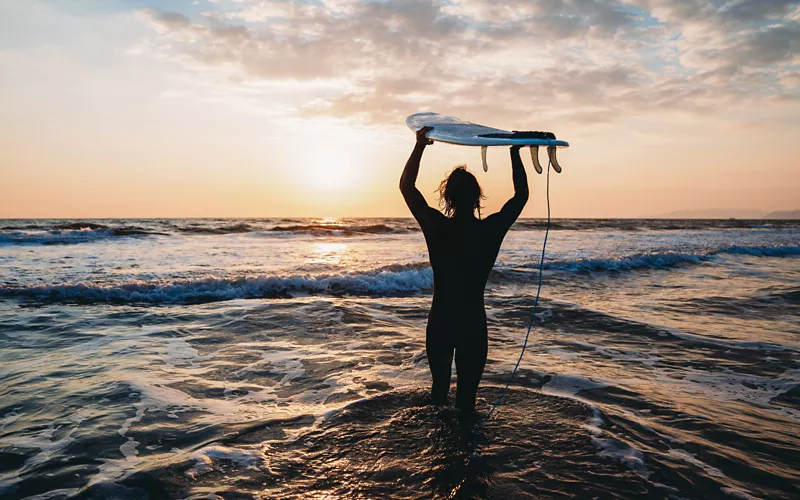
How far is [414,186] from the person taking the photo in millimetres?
3590

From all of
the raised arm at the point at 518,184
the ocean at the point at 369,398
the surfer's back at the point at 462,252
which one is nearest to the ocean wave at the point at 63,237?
the ocean at the point at 369,398

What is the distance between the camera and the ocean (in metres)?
3.18

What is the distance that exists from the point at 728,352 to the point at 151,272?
13864mm

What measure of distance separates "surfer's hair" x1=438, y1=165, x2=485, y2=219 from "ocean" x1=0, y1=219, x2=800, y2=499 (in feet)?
6.01

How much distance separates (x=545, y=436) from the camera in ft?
12.4

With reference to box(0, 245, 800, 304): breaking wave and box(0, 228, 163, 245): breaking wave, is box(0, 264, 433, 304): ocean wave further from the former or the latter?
box(0, 228, 163, 245): breaking wave

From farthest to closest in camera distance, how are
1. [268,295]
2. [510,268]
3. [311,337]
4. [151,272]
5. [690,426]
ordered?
[510,268] < [151,272] < [268,295] < [311,337] < [690,426]

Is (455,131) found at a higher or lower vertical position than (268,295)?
higher

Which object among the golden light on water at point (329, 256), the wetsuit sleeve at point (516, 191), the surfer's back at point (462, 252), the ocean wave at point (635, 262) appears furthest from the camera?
the golden light on water at point (329, 256)

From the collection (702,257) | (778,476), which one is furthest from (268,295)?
(702,257)

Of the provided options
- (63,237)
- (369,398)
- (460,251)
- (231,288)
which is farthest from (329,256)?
(63,237)

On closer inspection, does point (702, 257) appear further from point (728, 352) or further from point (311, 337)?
point (311, 337)

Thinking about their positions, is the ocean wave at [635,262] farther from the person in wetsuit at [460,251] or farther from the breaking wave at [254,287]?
the person in wetsuit at [460,251]

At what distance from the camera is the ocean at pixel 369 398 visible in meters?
3.18
